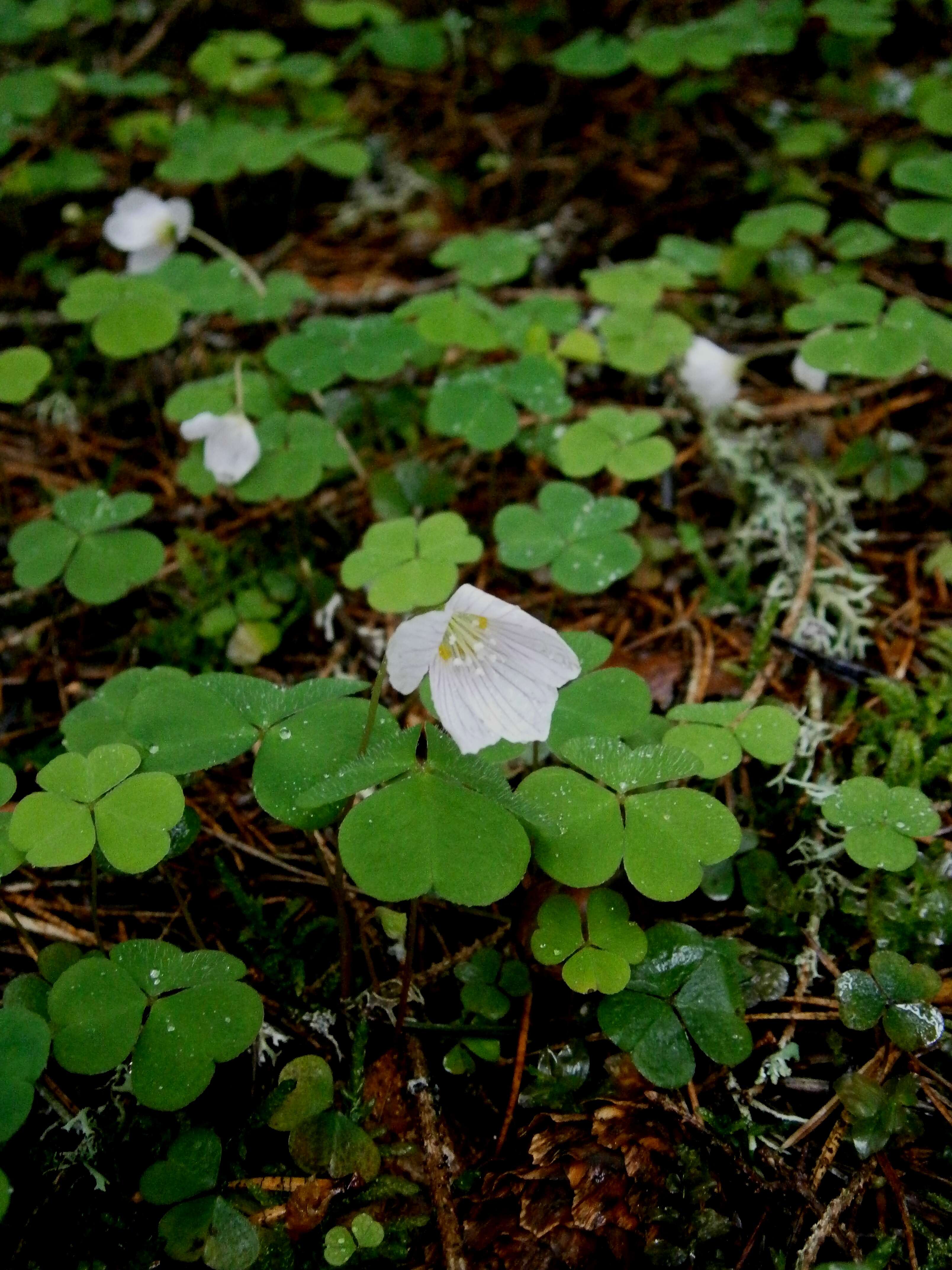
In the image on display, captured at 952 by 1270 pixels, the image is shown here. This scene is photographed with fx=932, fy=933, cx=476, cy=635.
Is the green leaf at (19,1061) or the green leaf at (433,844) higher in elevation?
the green leaf at (433,844)

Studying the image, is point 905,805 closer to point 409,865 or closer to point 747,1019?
point 747,1019

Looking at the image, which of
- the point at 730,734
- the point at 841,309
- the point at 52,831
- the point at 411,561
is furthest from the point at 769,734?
the point at 841,309

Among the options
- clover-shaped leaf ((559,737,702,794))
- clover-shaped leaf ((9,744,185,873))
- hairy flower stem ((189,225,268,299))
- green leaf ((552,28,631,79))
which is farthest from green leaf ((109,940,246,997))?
green leaf ((552,28,631,79))

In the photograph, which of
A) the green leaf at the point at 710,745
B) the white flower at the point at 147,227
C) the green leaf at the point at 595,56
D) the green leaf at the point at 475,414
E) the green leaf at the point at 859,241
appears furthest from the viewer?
the green leaf at the point at 595,56

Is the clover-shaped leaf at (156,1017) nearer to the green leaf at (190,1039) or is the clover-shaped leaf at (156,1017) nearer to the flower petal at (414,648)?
the green leaf at (190,1039)

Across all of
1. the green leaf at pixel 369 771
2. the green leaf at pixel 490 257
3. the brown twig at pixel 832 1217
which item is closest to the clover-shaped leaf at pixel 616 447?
the green leaf at pixel 490 257

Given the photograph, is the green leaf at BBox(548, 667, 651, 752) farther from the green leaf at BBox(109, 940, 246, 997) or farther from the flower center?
the green leaf at BBox(109, 940, 246, 997)

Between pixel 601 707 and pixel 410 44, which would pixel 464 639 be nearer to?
pixel 601 707

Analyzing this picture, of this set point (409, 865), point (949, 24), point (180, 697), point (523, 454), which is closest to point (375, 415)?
point (523, 454)
